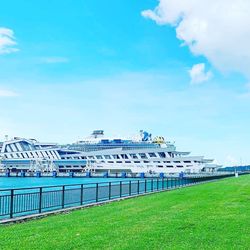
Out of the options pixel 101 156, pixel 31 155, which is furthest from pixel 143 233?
pixel 31 155

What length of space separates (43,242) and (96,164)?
4839 inches

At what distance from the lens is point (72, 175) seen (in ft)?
396

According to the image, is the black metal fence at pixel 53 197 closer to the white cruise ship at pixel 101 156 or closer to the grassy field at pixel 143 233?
the grassy field at pixel 143 233

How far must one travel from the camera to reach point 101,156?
130 m

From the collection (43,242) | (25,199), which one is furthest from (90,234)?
(25,199)

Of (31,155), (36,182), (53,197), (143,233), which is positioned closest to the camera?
(143,233)

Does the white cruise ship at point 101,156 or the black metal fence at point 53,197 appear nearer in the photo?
the black metal fence at point 53,197

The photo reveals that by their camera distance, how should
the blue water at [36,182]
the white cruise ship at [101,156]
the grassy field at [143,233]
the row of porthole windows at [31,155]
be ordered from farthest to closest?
the row of porthole windows at [31,155]
the white cruise ship at [101,156]
the blue water at [36,182]
the grassy field at [143,233]

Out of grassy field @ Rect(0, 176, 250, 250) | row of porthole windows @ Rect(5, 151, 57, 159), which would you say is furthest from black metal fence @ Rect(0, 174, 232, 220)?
row of porthole windows @ Rect(5, 151, 57, 159)

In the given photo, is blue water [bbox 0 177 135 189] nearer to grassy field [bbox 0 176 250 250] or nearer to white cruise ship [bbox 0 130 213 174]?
white cruise ship [bbox 0 130 213 174]

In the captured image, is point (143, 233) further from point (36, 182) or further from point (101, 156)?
point (101, 156)

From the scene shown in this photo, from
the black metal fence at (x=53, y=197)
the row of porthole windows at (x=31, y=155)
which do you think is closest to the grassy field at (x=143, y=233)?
the black metal fence at (x=53, y=197)

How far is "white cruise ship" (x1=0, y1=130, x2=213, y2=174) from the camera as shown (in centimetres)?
12112

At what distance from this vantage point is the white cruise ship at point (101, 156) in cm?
12112
